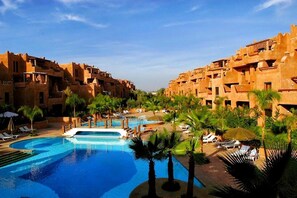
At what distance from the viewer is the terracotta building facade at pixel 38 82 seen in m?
38.7

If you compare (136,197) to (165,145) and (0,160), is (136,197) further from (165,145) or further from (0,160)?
(0,160)

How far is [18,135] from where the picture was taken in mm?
29359

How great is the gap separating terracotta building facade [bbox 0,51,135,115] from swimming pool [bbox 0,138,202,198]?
14519 millimetres

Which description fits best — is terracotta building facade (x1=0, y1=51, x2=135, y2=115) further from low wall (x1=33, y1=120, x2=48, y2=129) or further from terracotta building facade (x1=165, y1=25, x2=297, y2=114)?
terracotta building facade (x1=165, y1=25, x2=297, y2=114)

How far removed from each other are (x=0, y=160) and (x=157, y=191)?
14.2m

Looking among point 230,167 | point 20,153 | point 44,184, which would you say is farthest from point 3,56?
point 230,167

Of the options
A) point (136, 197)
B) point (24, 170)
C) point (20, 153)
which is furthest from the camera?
point (20, 153)

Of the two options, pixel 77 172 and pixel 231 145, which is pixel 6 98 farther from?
pixel 231 145

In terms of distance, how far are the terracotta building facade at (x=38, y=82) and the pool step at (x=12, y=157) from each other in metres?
15.0

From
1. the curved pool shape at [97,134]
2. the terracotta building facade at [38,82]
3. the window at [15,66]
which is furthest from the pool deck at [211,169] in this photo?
the window at [15,66]

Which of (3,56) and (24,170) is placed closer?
(24,170)

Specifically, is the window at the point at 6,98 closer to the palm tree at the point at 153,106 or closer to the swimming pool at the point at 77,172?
the swimming pool at the point at 77,172

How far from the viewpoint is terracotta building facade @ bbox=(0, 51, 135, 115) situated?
3869 cm

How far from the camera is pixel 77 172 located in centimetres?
1800
